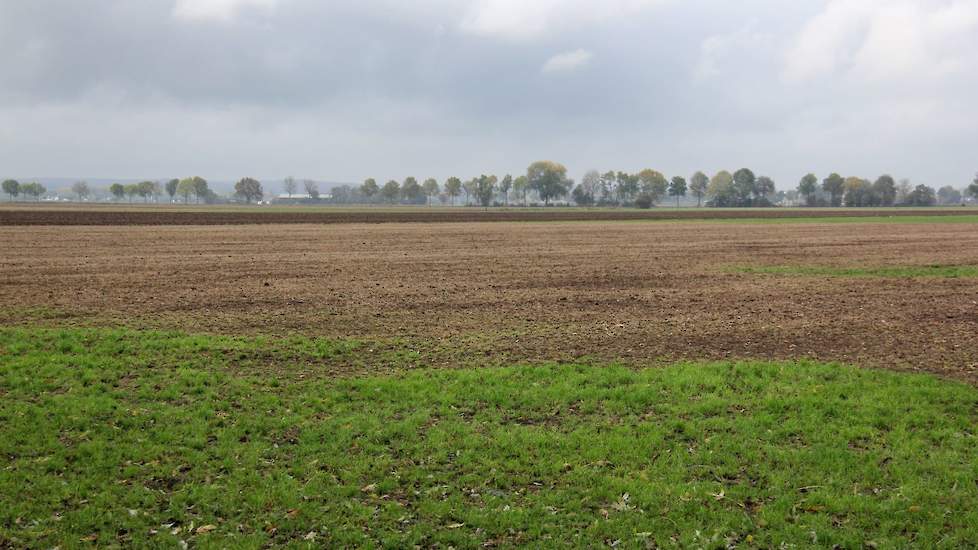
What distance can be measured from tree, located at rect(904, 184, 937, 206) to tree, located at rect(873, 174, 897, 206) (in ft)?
22.1

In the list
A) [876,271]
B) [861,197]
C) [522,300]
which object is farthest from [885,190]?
[522,300]

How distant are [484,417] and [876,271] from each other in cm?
2277

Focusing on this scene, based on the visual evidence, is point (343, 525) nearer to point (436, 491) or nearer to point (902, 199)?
point (436, 491)

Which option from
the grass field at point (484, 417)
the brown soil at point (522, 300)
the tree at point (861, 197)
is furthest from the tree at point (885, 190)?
the grass field at point (484, 417)

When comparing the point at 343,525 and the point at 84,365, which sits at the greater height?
the point at 84,365

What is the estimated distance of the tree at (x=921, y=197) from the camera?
187m

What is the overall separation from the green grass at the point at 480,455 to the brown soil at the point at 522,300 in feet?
6.92

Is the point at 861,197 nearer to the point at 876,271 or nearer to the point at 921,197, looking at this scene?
the point at 921,197

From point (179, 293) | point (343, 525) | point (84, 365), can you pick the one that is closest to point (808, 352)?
point (343, 525)

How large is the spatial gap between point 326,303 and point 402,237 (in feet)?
88.7

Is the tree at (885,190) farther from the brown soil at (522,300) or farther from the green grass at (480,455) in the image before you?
the green grass at (480,455)

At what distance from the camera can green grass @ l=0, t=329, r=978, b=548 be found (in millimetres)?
7414

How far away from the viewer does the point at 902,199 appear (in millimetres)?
190250

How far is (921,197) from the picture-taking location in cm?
18900
